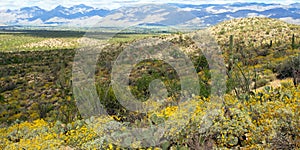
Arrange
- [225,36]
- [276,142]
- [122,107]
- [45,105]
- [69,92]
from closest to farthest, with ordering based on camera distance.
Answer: [276,142]
[122,107]
[45,105]
[69,92]
[225,36]

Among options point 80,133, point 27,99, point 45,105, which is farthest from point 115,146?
point 27,99

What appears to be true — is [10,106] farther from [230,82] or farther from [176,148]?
[176,148]

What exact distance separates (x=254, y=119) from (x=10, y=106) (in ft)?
42.4

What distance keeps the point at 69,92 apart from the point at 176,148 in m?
13.0

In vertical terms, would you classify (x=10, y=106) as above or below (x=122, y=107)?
below

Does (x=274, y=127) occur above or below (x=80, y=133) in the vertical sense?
above

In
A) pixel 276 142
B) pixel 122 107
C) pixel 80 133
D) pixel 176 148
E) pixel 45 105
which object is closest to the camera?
pixel 276 142

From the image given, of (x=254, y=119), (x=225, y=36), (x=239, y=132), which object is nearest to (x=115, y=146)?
(x=239, y=132)

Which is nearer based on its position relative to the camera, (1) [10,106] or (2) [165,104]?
(2) [165,104]

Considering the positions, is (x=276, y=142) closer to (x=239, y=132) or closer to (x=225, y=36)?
(x=239, y=132)

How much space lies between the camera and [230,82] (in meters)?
11.8

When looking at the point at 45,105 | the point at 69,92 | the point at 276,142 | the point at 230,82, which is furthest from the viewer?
the point at 69,92

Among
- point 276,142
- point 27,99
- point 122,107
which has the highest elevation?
point 276,142

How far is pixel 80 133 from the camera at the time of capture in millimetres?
7324
